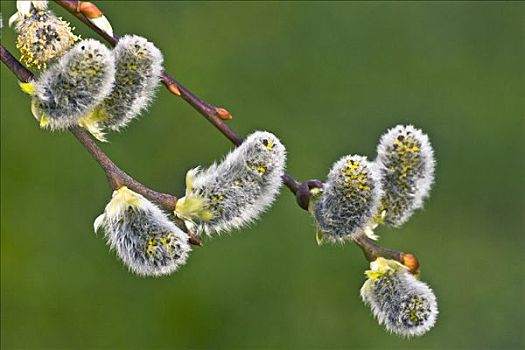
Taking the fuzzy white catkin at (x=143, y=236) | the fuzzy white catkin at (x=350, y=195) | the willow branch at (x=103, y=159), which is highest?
the fuzzy white catkin at (x=350, y=195)

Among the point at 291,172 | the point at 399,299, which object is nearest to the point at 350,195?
the point at 399,299

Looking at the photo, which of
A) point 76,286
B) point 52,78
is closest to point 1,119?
point 76,286

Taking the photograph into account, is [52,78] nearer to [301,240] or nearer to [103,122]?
[103,122]

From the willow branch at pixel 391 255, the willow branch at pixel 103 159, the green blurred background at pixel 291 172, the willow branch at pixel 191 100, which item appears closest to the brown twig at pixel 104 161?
the willow branch at pixel 103 159

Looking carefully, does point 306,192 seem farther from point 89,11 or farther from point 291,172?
point 291,172

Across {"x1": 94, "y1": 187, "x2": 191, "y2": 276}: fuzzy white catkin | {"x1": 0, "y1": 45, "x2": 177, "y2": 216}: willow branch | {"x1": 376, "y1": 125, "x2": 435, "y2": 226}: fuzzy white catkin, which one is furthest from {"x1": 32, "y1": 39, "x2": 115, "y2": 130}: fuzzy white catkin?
{"x1": 376, "y1": 125, "x2": 435, "y2": 226}: fuzzy white catkin

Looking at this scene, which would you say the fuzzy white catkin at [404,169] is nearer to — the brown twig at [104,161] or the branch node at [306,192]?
the branch node at [306,192]
